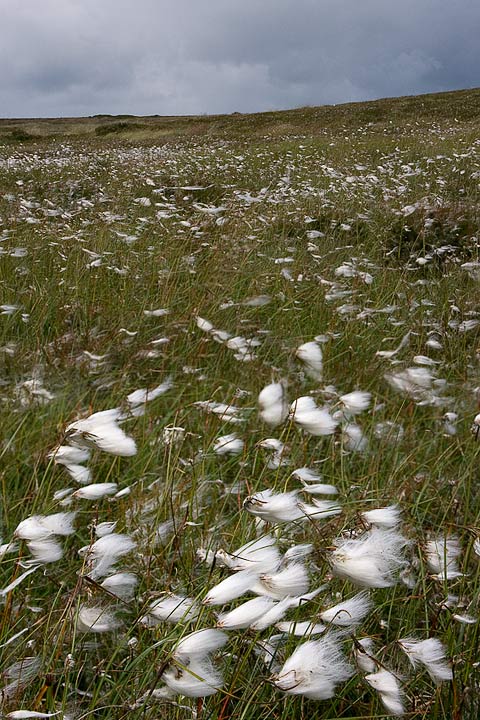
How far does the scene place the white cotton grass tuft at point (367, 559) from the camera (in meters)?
1.08

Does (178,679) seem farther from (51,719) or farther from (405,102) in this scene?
(405,102)

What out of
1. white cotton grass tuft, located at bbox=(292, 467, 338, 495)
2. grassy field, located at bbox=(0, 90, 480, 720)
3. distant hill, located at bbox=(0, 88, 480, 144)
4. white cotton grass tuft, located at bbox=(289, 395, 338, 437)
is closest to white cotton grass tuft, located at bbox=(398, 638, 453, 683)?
grassy field, located at bbox=(0, 90, 480, 720)

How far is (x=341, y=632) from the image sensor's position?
112cm

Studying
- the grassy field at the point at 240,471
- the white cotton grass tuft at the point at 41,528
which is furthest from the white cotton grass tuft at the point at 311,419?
the white cotton grass tuft at the point at 41,528

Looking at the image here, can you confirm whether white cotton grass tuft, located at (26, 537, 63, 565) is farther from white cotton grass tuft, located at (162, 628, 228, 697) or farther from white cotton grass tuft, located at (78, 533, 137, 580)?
white cotton grass tuft, located at (162, 628, 228, 697)

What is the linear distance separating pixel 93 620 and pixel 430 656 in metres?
0.70

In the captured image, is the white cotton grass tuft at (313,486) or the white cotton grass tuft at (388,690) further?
the white cotton grass tuft at (313,486)

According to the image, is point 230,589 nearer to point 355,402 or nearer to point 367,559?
point 367,559

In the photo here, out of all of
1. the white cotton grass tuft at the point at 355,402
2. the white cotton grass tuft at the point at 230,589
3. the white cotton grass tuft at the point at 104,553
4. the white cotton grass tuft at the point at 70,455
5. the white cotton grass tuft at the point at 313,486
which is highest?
the white cotton grass tuft at the point at 70,455

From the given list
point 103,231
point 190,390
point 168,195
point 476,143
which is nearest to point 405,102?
point 476,143

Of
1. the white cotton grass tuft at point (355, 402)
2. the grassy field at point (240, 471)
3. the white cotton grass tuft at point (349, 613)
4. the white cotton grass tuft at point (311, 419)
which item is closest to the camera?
the white cotton grass tuft at point (349, 613)

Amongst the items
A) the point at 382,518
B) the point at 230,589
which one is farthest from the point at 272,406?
the point at 230,589

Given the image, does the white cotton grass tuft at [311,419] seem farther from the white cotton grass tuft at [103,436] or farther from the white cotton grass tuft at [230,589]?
the white cotton grass tuft at [230,589]

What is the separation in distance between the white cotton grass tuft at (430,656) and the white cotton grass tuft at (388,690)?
115 mm
